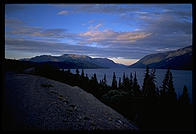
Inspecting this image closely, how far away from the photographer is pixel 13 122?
Result: 201 inches

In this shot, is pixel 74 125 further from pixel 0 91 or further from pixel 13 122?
pixel 0 91

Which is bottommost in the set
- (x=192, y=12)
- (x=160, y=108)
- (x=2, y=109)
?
(x=160, y=108)

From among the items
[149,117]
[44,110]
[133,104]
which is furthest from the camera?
[133,104]

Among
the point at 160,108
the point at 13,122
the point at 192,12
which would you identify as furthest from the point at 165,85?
the point at 13,122

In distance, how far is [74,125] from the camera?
566cm

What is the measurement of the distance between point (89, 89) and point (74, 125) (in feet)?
32.2

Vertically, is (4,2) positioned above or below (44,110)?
above

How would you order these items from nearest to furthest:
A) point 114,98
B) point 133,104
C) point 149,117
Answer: point 149,117
point 133,104
point 114,98

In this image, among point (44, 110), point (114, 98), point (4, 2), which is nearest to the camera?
point (4, 2)

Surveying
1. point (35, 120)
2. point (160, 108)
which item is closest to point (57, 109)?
point (35, 120)

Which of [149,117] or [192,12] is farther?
[149,117]

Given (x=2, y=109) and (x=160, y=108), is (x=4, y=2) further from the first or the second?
(x=160, y=108)

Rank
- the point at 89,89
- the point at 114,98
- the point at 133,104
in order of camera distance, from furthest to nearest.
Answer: the point at 89,89 < the point at 114,98 < the point at 133,104

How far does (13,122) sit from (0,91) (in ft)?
4.33
